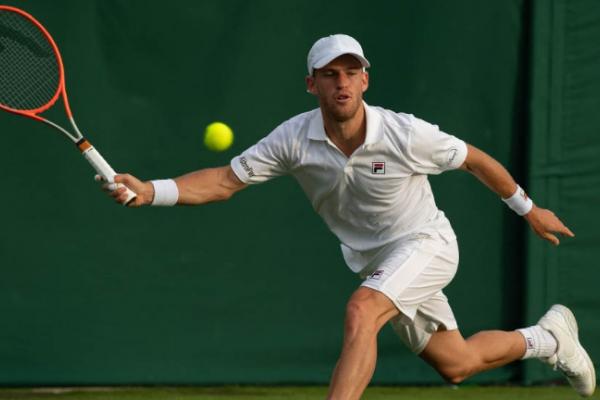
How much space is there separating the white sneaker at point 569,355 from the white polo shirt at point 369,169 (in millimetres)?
939

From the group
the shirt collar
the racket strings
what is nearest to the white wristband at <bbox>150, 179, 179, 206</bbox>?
the shirt collar

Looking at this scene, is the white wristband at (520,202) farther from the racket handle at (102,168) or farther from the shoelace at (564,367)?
the racket handle at (102,168)

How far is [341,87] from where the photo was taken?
379cm

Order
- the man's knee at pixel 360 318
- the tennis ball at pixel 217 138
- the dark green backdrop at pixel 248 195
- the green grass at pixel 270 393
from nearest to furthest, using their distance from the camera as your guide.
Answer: the man's knee at pixel 360 318
the tennis ball at pixel 217 138
the green grass at pixel 270 393
the dark green backdrop at pixel 248 195

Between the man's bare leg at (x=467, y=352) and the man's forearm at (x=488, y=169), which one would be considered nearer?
the man's forearm at (x=488, y=169)

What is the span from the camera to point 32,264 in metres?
5.29

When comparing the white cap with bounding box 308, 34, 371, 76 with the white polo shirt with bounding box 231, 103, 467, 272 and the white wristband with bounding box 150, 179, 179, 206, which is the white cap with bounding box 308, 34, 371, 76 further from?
the white wristband with bounding box 150, 179, 179, 206

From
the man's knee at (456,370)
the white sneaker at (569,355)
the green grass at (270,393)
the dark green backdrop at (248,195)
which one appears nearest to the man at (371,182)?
the man's knee at (456,370)

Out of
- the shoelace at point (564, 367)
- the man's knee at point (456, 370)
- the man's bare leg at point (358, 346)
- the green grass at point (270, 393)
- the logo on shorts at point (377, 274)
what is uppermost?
the logo on shorts at point (377, 274)

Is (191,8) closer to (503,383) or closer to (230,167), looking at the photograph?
(230,167)

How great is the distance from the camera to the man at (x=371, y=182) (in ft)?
12.4

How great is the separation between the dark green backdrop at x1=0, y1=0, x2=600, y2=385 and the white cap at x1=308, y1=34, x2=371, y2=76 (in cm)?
169

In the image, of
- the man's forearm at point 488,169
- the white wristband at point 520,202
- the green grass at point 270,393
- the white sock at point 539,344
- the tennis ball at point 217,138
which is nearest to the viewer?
the man's forearm at point 488,169

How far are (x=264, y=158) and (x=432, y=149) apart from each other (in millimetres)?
673
